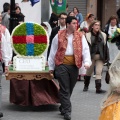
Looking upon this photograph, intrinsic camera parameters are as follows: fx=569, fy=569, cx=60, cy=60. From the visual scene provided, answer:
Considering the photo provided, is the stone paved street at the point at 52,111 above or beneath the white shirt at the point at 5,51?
beneath

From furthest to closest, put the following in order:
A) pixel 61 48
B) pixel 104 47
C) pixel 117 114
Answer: pixel 104 47, pixel 61 48, pixel 117 114

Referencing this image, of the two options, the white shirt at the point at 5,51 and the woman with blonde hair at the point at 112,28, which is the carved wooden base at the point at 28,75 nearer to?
the white shirt at the point at 5,51

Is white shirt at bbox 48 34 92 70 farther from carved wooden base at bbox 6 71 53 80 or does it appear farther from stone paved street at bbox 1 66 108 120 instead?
stone paved street at bbox 1 66 108 120

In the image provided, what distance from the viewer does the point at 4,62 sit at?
9.33 metres

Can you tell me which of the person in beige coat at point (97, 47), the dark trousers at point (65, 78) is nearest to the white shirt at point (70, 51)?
the dark trousers at point (65, 78)

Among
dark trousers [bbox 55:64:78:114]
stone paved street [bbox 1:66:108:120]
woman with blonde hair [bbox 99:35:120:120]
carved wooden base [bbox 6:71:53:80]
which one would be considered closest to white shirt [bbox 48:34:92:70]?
dark trousers [bbox 55:64:78:114]

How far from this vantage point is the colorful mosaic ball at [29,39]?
10.0 meters

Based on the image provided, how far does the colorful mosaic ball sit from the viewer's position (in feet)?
32.9

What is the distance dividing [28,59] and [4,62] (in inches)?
31.1

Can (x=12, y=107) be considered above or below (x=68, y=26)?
below

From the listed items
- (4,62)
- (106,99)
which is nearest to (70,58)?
(4,62)

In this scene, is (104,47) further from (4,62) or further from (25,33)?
(4,62)

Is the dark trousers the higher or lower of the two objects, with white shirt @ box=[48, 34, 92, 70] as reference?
lower

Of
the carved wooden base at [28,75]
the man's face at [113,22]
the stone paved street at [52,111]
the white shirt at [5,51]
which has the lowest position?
the stone paved street at [52,111]
